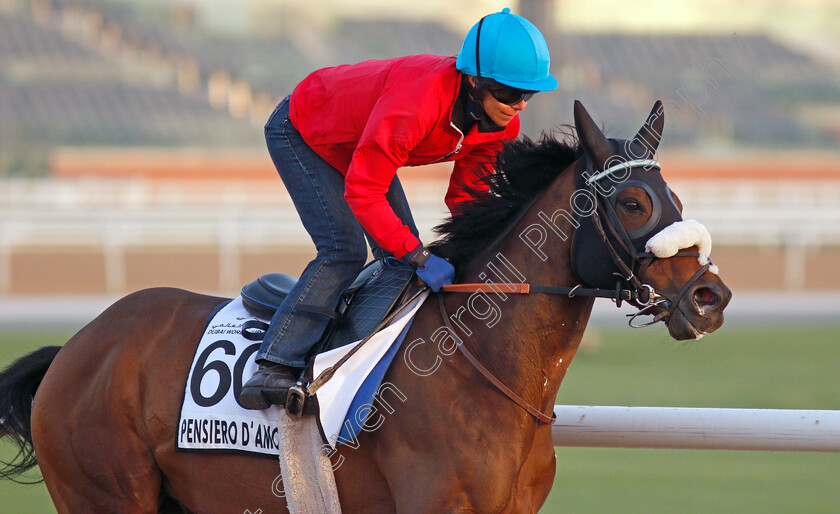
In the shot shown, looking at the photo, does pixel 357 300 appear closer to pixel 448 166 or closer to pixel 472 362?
pixel 472 362

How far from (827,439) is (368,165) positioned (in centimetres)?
206

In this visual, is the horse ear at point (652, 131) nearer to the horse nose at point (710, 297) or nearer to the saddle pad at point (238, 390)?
the horse nose at point (710, 297)

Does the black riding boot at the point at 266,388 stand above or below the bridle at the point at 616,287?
below

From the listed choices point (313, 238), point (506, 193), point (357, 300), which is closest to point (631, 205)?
point (506, 193)

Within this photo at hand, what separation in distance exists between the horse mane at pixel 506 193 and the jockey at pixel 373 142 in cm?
10

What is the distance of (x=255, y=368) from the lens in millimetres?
3352

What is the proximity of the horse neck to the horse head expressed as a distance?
0.23ft

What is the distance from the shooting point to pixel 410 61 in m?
3.34

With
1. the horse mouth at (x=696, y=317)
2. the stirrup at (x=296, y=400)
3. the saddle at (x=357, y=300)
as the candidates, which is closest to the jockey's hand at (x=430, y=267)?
the saddle at (x=357, y=300)

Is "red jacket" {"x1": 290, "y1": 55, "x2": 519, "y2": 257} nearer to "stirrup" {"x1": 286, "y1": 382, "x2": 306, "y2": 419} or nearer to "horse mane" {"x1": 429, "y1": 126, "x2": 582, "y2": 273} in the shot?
"horse mane" {"x1": 429, "y1": 126, "x2": 582, "y2": 273}

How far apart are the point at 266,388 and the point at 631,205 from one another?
1.30m

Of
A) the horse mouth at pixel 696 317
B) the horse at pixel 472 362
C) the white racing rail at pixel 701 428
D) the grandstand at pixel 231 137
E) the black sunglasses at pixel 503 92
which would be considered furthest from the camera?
the grandstand at pixel 231 137

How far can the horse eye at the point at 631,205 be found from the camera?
9.90 ft

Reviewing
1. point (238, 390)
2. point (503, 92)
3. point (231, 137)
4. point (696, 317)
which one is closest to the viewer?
point (696, 317)
